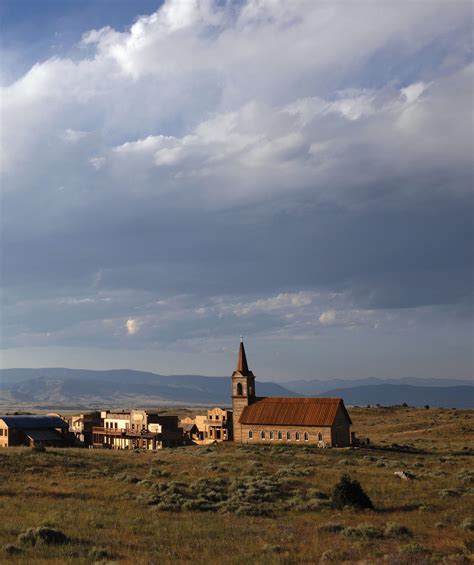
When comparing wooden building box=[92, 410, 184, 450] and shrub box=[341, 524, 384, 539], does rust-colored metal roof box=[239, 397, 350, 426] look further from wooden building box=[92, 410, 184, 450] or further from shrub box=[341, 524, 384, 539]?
A: shrub box=[341, 524, 384, 539]

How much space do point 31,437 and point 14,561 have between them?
5946 centimetres

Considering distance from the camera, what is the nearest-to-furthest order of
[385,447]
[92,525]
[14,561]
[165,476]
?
[14,561]
[92,525]
[165,476]
[385,447]

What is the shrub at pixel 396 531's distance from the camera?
2534 centimetres

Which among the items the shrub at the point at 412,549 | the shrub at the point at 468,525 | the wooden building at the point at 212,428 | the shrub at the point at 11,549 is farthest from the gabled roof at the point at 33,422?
the shrub at the point at 412,549

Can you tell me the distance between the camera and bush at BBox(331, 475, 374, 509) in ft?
105

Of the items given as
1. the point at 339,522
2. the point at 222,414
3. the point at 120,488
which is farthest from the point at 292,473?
the point at 222,414

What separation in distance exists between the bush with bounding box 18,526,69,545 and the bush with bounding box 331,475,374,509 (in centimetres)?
1502

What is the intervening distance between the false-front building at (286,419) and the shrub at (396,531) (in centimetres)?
4402

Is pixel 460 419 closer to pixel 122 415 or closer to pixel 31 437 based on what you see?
pixel 122 415

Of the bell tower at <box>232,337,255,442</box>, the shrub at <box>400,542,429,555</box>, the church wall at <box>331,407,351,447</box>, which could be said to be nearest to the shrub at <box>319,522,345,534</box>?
the shrub at <box>400,542,429,555</box>

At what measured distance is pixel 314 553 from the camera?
2178 centimetres

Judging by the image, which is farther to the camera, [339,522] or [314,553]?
[339,522]

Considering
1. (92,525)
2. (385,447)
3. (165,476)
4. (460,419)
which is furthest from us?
(460,419)

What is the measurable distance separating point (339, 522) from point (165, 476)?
17863mm
